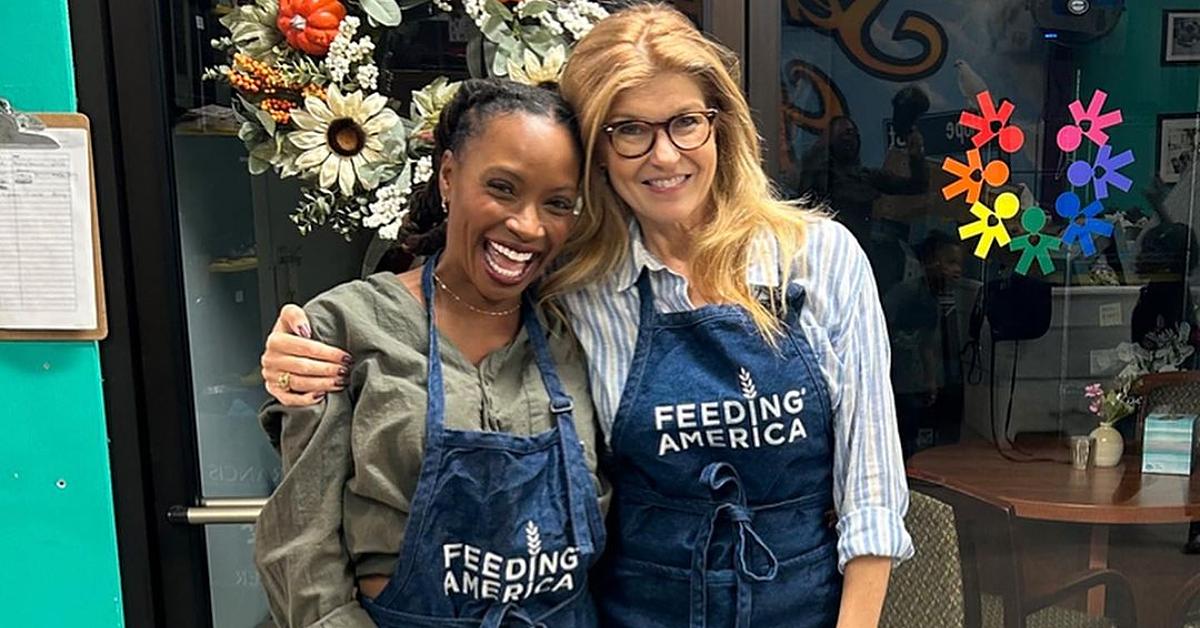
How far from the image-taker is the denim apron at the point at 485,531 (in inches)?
46.3

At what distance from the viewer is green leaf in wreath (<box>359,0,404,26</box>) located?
5.34ft

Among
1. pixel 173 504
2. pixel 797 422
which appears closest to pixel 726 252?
pixel 797 422

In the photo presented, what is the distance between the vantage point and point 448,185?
48.4 inches

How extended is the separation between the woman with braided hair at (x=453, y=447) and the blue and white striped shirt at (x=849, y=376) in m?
0.14

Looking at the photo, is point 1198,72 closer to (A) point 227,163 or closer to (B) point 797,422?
(B) point 797,422

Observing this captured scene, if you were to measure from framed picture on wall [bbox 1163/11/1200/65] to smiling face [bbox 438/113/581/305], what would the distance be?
1384 millimetres

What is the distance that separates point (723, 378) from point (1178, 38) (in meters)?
1.33

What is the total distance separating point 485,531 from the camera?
1.19m

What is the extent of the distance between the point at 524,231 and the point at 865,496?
1.73ft

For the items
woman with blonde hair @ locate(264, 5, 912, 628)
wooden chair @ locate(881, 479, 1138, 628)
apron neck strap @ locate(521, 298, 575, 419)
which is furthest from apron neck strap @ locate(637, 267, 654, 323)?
wooden chair @ locate(881, 479, 1138, 628)

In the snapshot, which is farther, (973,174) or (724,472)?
(973,174)

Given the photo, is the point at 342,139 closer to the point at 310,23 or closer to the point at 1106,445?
the point at 310,23

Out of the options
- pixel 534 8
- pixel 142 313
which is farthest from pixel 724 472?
pixel 142 313

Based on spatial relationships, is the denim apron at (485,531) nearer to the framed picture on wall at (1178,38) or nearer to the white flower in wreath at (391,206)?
the white flower in wreath at (391,206)
